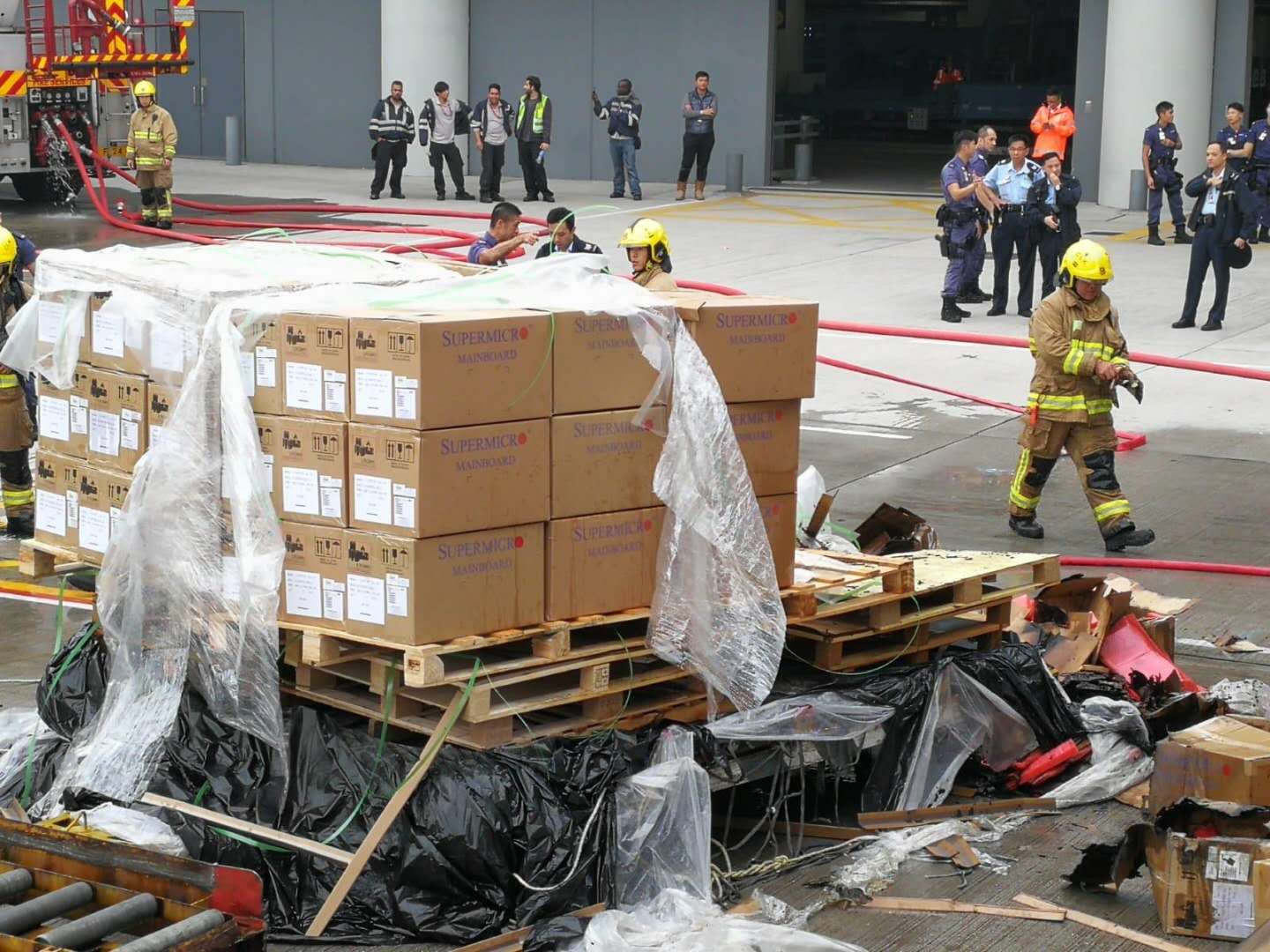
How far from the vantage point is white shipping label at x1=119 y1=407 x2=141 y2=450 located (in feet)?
20.3

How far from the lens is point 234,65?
107 feet

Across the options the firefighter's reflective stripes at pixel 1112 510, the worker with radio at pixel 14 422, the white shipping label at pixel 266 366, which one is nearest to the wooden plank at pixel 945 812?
the white shipping label at pixel 266 366

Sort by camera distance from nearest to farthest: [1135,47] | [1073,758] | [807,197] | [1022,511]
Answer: [1073,758]
[1022,511]
[1135,47]
[807,197]

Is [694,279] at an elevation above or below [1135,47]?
below

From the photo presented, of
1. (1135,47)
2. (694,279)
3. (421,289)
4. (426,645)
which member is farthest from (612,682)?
(1135,47)

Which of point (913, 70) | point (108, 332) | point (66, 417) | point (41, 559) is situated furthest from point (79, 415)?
point (913, 70)

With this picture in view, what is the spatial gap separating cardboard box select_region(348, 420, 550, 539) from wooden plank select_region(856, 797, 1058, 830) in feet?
5.41

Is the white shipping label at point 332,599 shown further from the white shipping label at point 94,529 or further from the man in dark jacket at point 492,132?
the man in dark jacket at point 492,132

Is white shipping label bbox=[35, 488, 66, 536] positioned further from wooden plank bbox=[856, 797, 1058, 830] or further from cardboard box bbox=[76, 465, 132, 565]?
wooden plank bbox=[856, 797, 1058, 830]

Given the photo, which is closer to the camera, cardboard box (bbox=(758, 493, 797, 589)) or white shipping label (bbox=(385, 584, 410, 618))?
white shipping label (bbox=(385, 584, 410, 618))

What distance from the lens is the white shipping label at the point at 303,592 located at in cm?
573

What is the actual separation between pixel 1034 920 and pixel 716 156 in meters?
24.8

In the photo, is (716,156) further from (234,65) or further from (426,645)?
(426,645)

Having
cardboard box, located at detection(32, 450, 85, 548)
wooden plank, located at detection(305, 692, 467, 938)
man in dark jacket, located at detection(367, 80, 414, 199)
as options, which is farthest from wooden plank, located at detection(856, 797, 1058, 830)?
man in dark jacket, located at detection(367, 80, 414, 199)
